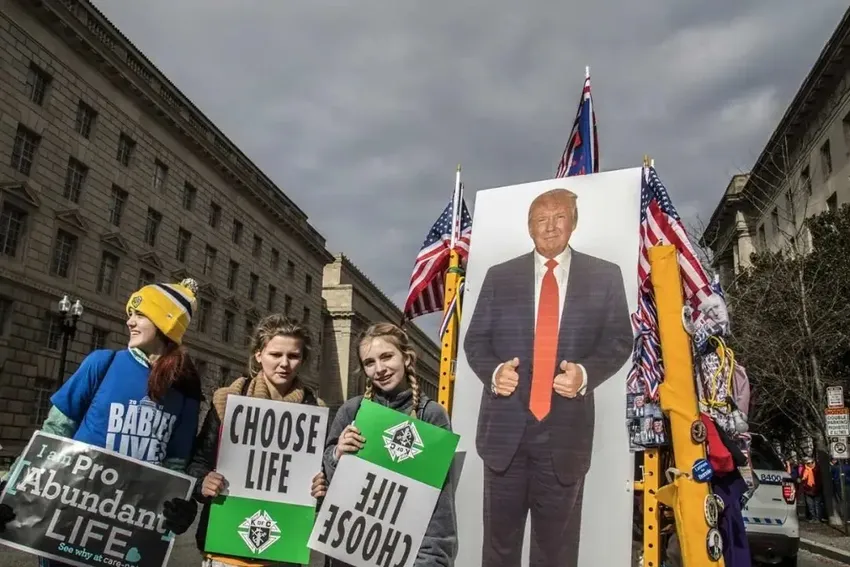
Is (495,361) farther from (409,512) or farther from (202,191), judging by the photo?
(202,191)

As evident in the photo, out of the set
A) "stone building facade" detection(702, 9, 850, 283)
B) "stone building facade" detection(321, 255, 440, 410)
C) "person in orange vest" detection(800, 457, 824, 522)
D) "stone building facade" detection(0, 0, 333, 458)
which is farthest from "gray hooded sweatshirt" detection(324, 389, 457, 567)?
"stone building facade" detection(321, 255, 440, 410)

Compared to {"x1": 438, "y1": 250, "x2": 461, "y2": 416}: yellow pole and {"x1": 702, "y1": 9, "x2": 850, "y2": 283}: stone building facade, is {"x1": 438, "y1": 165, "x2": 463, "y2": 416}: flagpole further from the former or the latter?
{"x1": 702, "y1": 9, "x2": 850, "y2": 283}: stone building facade

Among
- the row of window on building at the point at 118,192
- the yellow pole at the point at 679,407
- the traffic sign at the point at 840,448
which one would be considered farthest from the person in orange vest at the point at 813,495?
the row of window on building at the point at 118,192

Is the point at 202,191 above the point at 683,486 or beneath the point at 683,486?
above

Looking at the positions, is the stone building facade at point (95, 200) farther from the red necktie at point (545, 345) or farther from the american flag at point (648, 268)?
the american flag at point (648, 268)

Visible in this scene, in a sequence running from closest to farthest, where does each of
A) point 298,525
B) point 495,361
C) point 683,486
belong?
point 298,525, point 683,486, point 495,361

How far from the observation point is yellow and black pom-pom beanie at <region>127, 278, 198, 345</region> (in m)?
3.38

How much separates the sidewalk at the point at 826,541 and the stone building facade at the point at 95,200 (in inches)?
889

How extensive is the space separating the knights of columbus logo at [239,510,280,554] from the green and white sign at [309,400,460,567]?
0.75 ft

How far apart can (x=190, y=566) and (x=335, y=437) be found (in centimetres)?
563

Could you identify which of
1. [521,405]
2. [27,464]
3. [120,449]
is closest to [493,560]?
[521,405]

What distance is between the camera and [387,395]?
11.3 ft

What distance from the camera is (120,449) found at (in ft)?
10.5

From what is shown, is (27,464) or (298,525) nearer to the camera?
(27,464)
